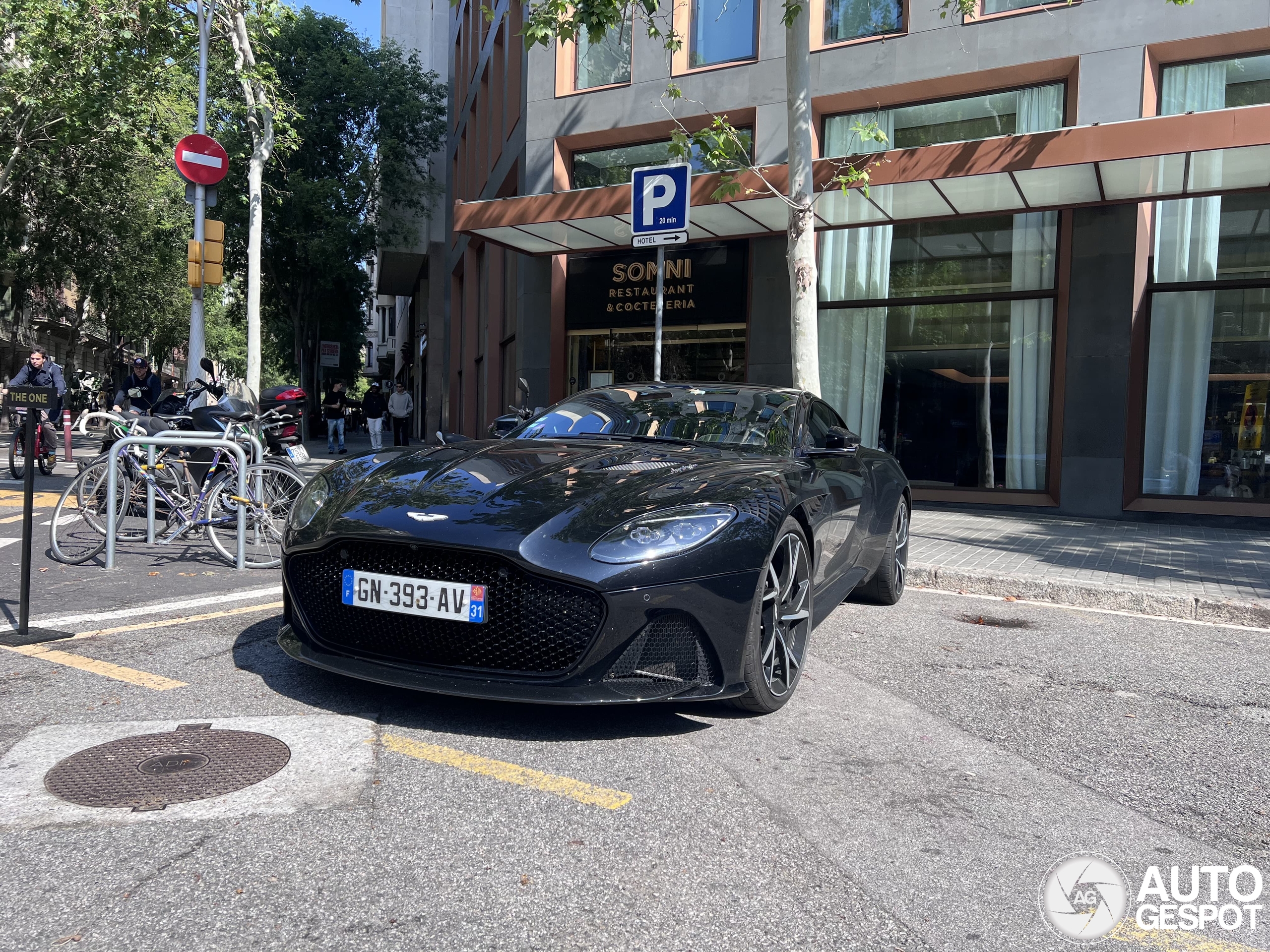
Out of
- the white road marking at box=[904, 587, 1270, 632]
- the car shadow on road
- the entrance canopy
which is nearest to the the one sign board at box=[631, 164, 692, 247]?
the entrance canopy

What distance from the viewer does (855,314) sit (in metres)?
13.4

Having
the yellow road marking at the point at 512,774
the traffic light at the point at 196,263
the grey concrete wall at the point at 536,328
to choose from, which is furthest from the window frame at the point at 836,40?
the yellow road marking at the point at 512,774

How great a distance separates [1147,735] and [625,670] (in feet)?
6.58

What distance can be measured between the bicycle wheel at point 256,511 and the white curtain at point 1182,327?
31.9 feet

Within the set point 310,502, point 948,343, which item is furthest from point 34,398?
point 948,343

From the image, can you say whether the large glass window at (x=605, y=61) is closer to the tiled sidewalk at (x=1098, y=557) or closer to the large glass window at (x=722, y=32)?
the large glass window at (x=722, y=32)

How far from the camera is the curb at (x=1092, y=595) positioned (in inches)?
236

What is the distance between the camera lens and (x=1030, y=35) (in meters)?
11.9

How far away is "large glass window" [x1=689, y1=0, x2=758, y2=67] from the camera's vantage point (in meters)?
14.2

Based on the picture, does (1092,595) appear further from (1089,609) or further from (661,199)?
(661,199)

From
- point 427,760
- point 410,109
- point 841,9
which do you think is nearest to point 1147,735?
point 427,760

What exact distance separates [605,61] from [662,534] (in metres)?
14.2

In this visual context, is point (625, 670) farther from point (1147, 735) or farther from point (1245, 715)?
point (1245, 715)

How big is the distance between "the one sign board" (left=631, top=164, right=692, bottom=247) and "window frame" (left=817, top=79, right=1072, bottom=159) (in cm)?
434
